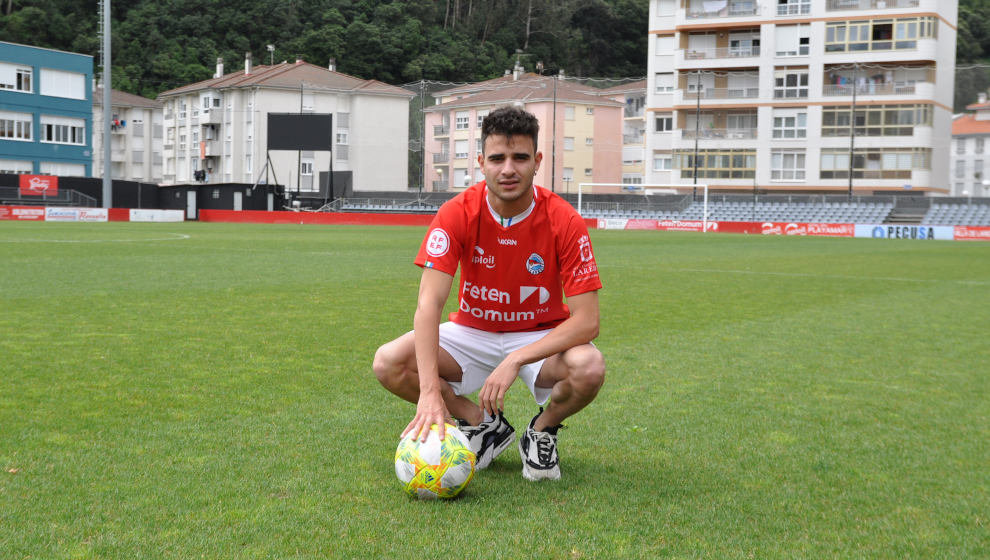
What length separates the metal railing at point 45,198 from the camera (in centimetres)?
4755

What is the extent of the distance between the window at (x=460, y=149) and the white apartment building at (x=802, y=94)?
45.1 ft

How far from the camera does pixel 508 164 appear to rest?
4.00 meters

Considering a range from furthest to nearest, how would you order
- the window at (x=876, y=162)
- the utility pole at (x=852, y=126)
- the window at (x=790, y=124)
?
the window at (x=790, y=124), the window at (x=876, y=162), the utility pole at (x=852, y=126)

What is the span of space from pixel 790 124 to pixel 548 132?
51.3ft

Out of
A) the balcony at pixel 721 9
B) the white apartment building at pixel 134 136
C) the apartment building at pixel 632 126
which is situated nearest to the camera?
the balcony at pixel 721 9

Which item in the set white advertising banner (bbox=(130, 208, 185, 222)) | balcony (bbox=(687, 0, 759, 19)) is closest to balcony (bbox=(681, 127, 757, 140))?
balcony (bbox=(687, 0, 759, 19))

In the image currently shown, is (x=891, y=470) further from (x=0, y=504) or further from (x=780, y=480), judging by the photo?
(x=0, y=504)

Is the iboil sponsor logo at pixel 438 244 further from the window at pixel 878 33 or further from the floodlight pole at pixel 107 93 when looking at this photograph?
the window at pixel 878 33

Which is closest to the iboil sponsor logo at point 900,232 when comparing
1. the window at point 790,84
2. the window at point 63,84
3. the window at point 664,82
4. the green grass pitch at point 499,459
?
the window at point 790,84

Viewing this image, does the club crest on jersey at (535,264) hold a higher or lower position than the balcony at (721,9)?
lower

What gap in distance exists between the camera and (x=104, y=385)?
600cm

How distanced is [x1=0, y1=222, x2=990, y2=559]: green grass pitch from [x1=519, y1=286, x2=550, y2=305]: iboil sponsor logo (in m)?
0.80

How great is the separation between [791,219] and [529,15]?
4602 cm

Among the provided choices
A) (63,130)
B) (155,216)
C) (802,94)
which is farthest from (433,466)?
(63,130)
